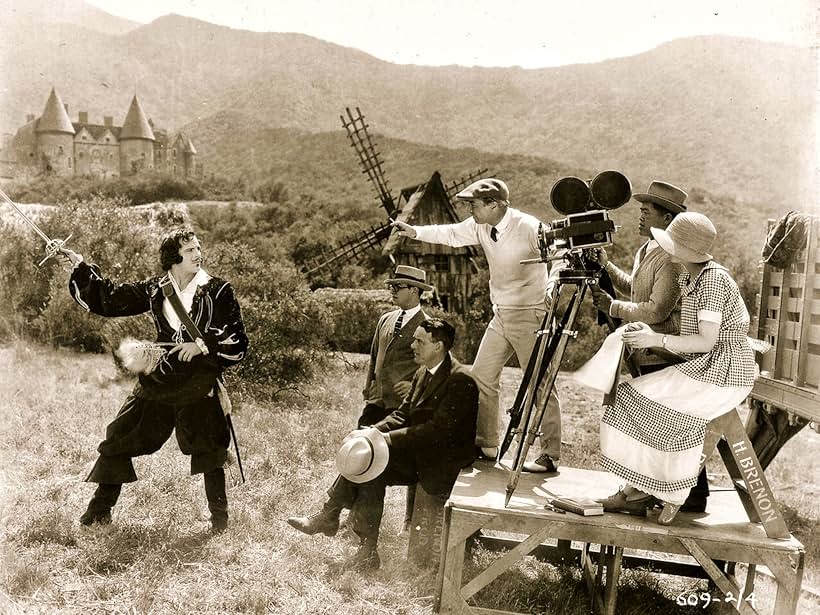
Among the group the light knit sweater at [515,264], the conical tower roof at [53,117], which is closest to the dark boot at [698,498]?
the light knit sweater at [515,264]

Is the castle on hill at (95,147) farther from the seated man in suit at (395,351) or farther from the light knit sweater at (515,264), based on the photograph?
the light knit sweater at (515,264)

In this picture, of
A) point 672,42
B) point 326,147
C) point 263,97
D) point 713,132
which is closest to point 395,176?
point 326,147

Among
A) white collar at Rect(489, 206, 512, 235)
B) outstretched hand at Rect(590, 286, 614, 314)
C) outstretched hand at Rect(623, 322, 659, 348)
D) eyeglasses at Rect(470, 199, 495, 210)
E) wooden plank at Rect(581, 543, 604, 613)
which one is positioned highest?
eyeglasses at Rect(470, 199, 495, 210)

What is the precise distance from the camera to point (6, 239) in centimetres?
1608

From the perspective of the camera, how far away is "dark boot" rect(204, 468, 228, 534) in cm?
516

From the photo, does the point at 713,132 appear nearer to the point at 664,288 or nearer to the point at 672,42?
the point at 672,42

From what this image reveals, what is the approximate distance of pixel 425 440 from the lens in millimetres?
4684

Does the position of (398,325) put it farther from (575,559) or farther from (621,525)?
(621,525)

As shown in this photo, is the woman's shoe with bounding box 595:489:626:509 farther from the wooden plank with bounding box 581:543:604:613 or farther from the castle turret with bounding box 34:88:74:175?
the castle turret with bounding box 34:88:74:175

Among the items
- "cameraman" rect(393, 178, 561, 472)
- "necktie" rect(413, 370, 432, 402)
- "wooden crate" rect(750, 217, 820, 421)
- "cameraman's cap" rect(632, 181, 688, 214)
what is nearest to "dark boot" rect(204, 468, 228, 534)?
"necktie" rect(413, 370, 432, 402)

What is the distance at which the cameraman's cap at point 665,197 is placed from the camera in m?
4.32

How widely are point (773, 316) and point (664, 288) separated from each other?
7.79 feet

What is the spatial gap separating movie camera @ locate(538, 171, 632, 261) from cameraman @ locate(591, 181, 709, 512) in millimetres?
164

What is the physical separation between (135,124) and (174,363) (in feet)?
153
